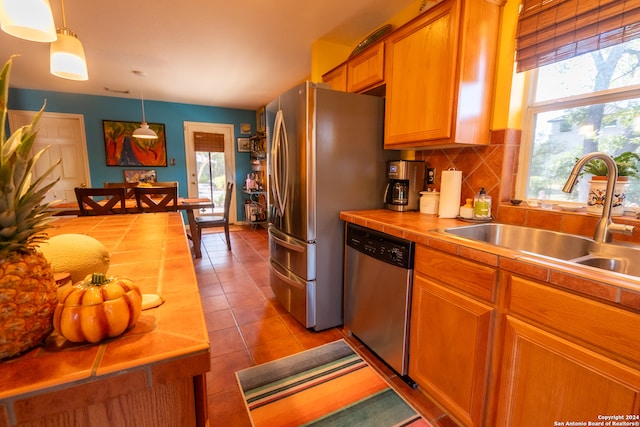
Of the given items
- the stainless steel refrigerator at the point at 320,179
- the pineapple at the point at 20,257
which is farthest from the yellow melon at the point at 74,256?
the stainless steel refrigerator at the point at 320,179

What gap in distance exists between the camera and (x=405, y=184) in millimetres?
2066

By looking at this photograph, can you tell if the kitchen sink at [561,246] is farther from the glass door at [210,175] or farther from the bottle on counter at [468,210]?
the glass door at [210,175]

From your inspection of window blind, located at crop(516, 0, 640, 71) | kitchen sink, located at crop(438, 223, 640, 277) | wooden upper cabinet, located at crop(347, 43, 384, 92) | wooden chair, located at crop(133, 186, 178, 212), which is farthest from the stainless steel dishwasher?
wooden chair, located at crop(133, 186, 178, 212)

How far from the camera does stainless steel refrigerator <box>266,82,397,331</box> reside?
76.5 inches

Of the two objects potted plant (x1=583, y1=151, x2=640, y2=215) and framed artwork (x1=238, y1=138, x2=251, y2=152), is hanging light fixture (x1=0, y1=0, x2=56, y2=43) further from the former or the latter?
framed artwork (x1=238, y1=138, x2=251, y2=152)

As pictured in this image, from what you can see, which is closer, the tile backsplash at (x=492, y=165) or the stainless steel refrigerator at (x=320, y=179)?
the tile backsplash at (x=492, y=165)

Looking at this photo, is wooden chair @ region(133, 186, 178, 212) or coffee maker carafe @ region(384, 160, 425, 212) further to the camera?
wooden chair @ region(133, 186, 178, 212)

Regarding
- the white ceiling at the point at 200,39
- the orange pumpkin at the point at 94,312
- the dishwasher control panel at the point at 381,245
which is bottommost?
the dishwasher control panel at the point at 381,245

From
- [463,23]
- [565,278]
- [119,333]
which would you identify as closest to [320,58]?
[463,23]

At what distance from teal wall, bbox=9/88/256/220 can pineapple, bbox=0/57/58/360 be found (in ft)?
17.5

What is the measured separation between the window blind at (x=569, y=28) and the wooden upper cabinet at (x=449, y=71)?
156 millimetres

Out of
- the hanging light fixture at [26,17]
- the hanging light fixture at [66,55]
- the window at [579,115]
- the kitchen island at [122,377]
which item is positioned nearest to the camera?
the kitchen island at [122,377]

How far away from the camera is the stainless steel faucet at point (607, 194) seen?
45.3 inches

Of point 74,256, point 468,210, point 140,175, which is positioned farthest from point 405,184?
point 140,175
